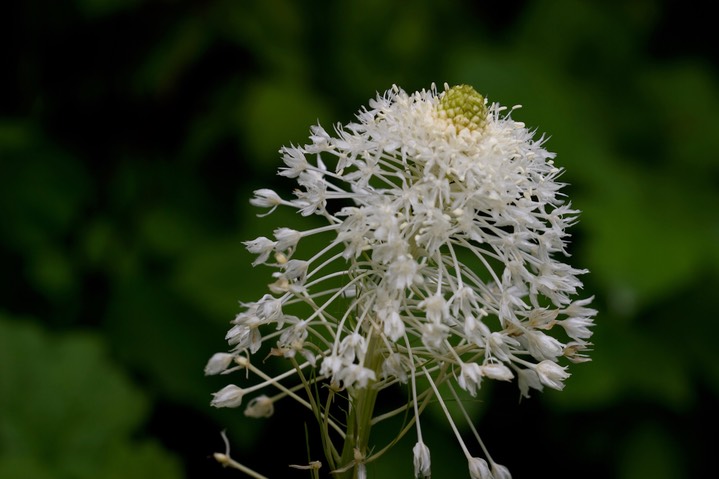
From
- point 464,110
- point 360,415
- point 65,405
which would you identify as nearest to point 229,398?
point 360,415

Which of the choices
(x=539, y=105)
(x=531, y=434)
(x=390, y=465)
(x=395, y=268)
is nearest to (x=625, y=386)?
(x=531, y=434)

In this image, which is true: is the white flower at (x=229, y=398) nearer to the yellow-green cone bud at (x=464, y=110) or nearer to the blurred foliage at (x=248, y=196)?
the yellow-green cone bud at (x=464, y=110)

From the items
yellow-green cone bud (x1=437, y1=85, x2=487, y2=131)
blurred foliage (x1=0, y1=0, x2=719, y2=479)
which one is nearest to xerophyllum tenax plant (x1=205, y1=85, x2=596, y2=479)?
yellow-green cone bud (x1=437, y1=85, x2=487, y2=131)

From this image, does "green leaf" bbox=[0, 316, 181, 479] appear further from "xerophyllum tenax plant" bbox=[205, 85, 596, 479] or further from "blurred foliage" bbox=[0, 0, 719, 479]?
"xerophyllum tenax plant" bbox=[205, 85, 596, 479]

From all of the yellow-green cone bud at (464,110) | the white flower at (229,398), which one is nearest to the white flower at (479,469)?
the white flower at (229,398)

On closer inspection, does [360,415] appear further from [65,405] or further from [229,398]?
[65,405]

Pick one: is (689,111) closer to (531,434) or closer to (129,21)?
(531,434)
